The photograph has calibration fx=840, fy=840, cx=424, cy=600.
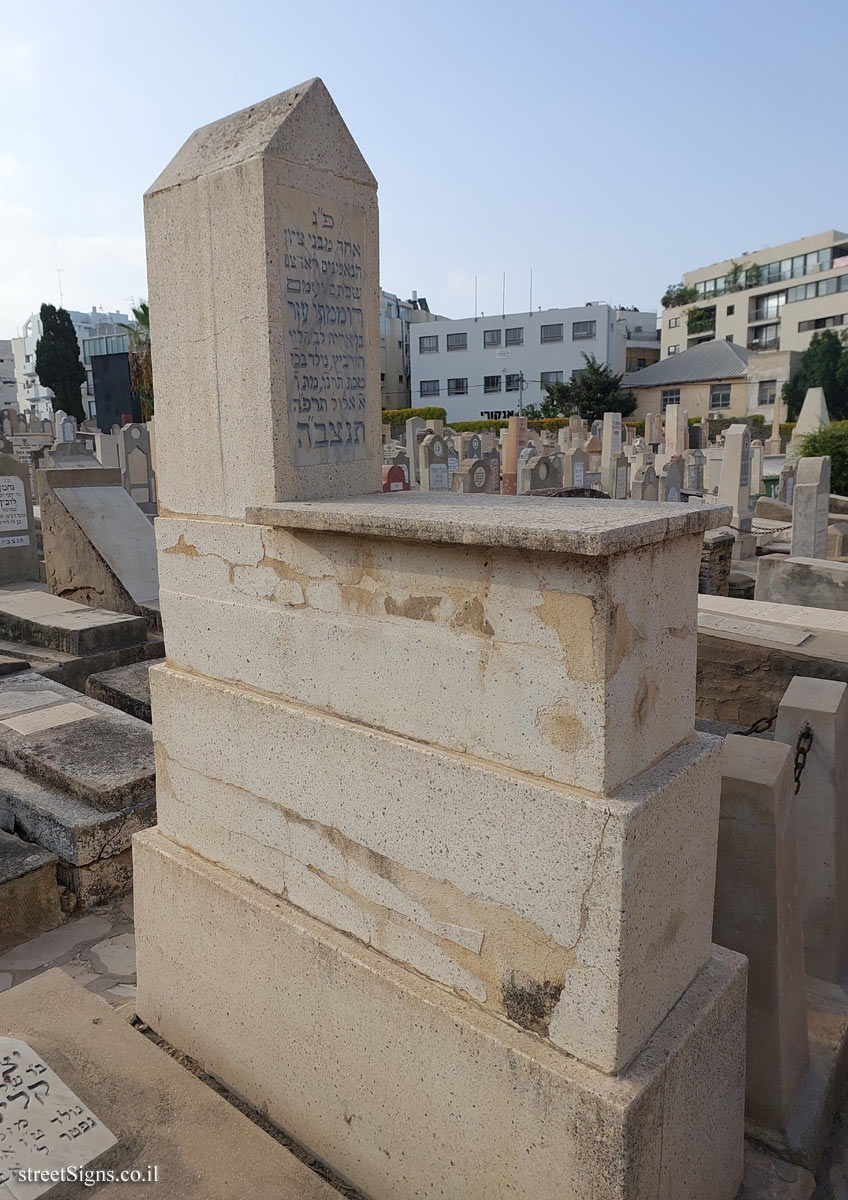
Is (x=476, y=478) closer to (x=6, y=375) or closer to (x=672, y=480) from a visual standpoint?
(x=672, y=480)

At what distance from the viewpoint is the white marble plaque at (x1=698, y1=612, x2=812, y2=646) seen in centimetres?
463

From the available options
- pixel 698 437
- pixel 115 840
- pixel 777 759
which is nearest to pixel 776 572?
pixel 777 759

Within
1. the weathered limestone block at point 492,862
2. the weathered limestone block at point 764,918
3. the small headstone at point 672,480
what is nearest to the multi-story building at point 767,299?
the small headstone at point 672,480

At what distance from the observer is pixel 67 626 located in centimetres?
538

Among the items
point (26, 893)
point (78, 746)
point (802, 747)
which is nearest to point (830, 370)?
point (802, 747)

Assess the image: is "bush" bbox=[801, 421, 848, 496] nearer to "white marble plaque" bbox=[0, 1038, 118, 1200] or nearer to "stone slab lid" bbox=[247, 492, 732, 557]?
"stone slab lid" bbox=[247, 492, 732, 557]

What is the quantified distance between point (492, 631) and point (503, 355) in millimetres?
47777

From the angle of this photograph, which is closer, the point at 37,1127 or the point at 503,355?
the point at 37,1127

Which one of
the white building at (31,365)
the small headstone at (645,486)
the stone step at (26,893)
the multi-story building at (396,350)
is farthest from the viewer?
the white building at (31,365)

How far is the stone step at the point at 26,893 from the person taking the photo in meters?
3.08

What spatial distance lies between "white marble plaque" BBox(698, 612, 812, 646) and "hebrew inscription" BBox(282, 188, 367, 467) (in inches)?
127

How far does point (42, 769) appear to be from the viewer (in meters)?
3.62

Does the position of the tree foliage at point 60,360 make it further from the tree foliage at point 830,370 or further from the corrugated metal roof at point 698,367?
the tree foliage at point 830,370

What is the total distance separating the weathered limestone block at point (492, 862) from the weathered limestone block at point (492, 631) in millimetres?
64
